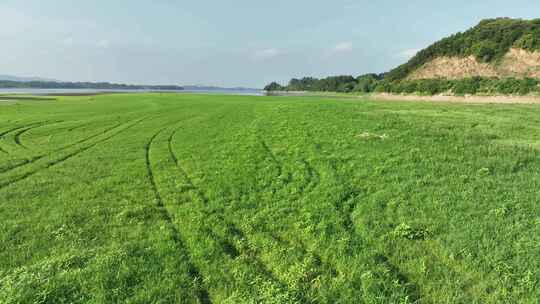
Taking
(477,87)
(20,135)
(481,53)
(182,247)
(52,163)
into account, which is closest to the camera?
(182,247)

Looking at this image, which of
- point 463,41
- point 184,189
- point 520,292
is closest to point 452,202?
point 520,292

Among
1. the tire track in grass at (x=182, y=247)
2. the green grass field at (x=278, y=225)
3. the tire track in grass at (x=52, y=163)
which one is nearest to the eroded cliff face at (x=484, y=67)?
the green grass field at (x=278, y=225)

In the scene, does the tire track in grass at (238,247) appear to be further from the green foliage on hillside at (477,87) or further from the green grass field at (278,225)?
the green foliage on hillside at (477,87)

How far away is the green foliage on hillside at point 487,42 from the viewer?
347 ft

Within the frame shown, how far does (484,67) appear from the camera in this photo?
114125mm

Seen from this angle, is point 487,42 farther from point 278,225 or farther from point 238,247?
point 238,247

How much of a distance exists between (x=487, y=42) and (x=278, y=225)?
147459 millimetres

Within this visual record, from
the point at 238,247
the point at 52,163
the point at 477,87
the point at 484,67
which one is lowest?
the point at 238,247

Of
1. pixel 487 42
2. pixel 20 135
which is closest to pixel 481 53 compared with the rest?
pixel 487 42

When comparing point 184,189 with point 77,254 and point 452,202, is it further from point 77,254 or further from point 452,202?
point 452,202

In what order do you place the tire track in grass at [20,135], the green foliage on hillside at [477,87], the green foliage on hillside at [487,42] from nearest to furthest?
the tire track in grass at [20,135]
the green foliage on hillside at [477,87]
the green foliage on hillside at [487,42]

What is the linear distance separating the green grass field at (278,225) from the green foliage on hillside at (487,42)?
4752 inches

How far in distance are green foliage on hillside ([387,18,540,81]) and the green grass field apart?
120696 millimetres

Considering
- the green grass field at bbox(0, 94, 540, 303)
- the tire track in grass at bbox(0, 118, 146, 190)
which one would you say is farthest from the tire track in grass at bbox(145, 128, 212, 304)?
the tire track in grass at bbox(0, 118, 146, 190)
